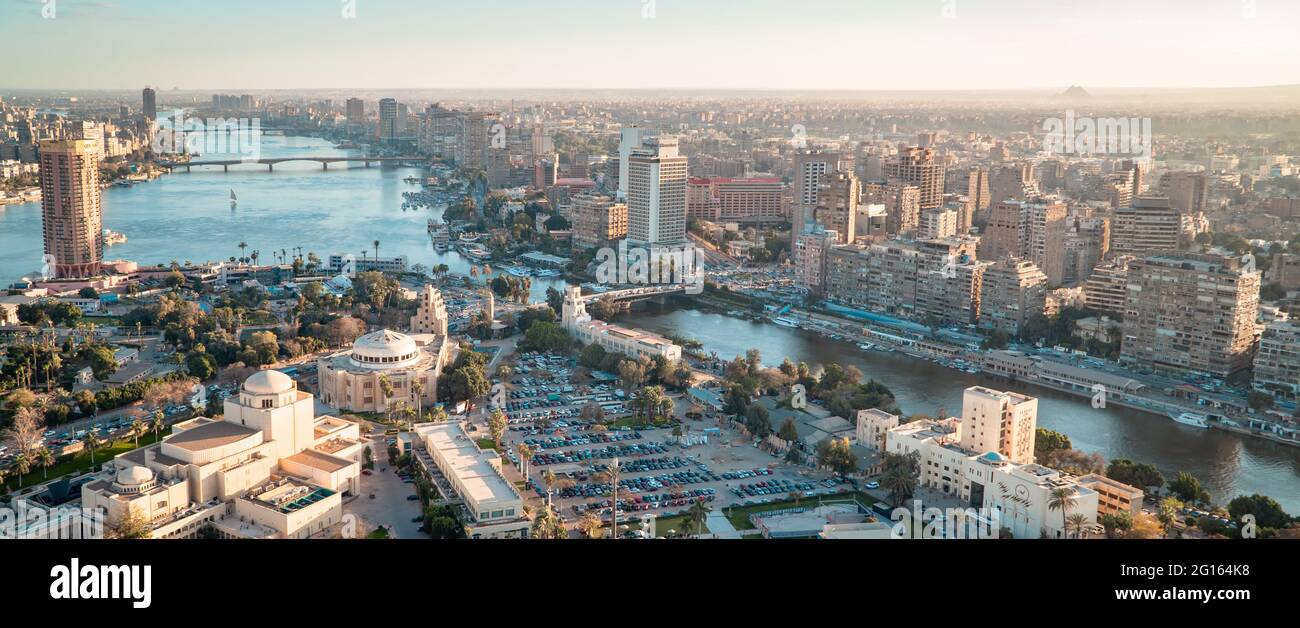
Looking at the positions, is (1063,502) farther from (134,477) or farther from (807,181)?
(807,181)

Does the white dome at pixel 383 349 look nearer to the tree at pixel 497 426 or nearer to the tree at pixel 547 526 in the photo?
the tree at pixel 497 426

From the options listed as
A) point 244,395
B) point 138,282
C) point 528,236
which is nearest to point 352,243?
point 528,236

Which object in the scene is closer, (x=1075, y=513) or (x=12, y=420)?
(x=1075, y=513)

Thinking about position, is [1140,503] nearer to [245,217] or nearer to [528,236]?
[528,236]

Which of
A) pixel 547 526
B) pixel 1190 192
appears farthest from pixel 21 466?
pixel 1190 192

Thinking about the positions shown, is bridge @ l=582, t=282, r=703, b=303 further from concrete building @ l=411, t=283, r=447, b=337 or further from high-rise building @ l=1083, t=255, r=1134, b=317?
high-rise building @ l=1083, t=255, r=1134, b=317

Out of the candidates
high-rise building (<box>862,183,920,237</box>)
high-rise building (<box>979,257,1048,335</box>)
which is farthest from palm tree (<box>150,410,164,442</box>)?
high-rise building (<box>862,183,920,237</box>)

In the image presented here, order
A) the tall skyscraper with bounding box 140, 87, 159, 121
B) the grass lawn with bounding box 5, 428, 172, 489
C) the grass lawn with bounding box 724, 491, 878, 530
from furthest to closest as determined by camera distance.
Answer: the tall skyscraper with bounding box 140, 87, 159, 121 < the grass lawn with bounding box 5, 428, 172, 489 < the grass lawn with bounding box 724, 491, 878, 530
